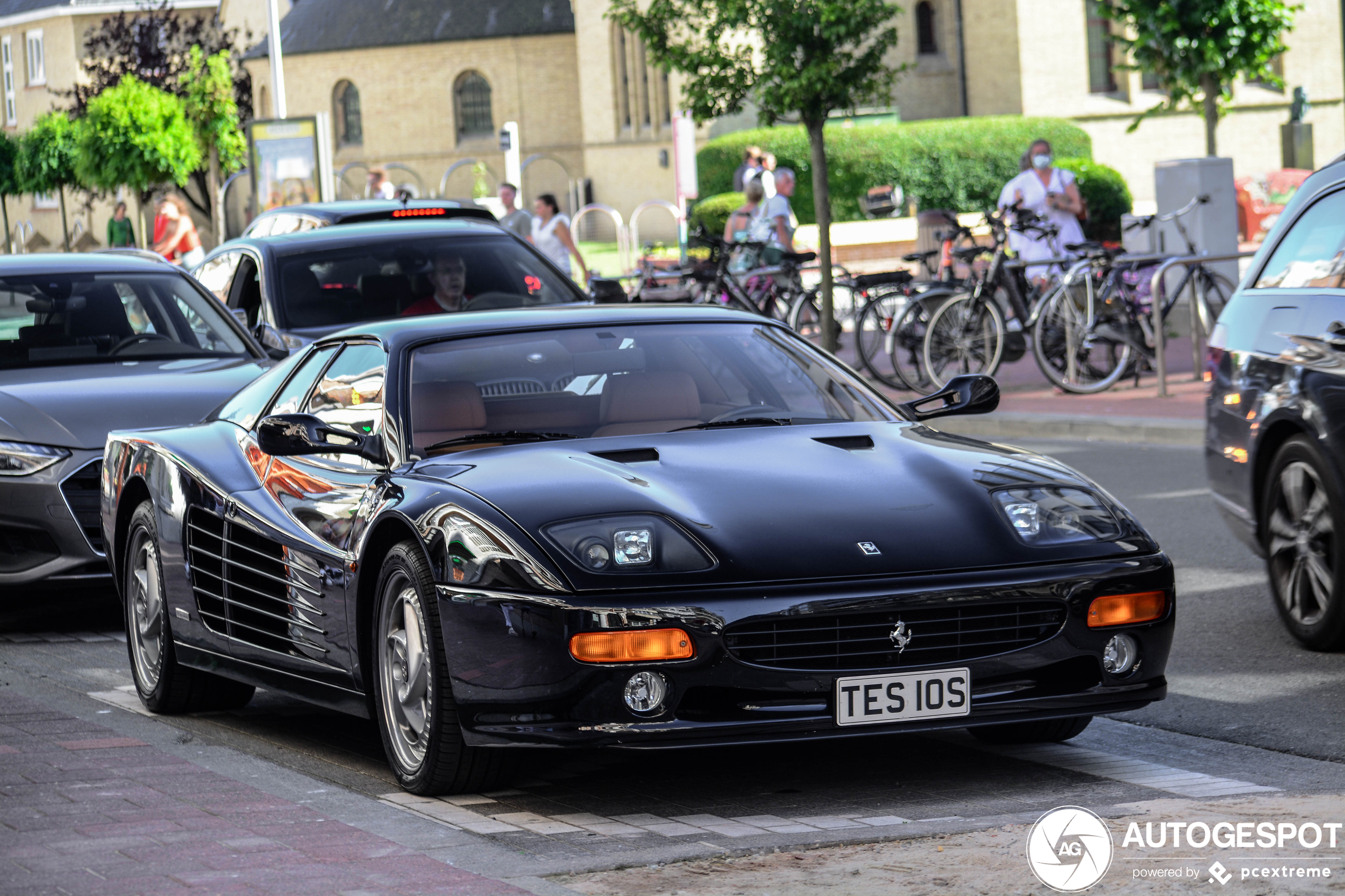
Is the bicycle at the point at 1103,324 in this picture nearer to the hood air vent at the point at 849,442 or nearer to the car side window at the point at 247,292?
the car side window at the point at 247,292

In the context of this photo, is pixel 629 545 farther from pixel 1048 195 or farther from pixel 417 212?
pixel 1048 195

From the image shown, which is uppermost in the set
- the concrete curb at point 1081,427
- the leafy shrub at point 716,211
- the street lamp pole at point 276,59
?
the street lamp pole at point 276,59

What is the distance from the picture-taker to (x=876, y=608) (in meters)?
4.95

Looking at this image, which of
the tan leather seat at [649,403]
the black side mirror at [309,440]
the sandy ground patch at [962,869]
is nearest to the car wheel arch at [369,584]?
the black side mirror at [309,440]

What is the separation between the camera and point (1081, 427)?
1455 cm

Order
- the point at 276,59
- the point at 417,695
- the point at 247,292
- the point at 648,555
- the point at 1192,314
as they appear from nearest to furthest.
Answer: the point at 648,555 < the point at 417,695 < the point at 247,292 < the point at 1192,314 < the point at 276,59

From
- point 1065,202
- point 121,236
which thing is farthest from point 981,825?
point 121,236

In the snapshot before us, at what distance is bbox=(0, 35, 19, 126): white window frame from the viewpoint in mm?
95062

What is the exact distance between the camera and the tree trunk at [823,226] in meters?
19.1

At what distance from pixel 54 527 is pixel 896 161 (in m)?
40.7

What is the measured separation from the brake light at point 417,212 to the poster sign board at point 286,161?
13071 millimetres

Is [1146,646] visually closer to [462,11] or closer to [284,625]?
[284,625]

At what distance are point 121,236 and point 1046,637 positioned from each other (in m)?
38.0

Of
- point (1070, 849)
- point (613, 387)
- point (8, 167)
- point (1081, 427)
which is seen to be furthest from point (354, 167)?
point (1070, 849)
